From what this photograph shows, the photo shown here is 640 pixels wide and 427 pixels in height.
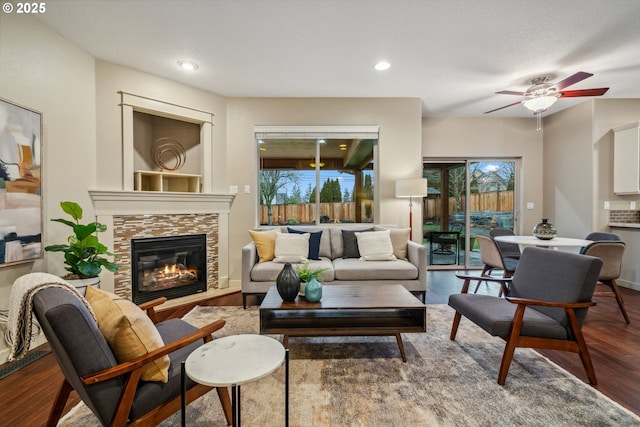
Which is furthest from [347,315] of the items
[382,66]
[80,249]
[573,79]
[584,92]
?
[584,92]

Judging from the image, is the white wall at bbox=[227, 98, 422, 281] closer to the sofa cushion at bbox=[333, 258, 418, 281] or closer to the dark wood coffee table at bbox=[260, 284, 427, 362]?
the sofa cushion at bbox=[333, 258, 418, 281]

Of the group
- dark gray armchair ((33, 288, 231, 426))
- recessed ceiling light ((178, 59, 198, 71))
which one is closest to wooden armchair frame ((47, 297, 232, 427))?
dark gray armchair ((33, 288, 231, 426))

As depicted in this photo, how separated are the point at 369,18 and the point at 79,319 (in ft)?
9.11

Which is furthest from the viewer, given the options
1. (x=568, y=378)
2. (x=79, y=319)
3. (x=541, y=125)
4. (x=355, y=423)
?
(x=541, y=125)

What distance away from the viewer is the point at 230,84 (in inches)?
141

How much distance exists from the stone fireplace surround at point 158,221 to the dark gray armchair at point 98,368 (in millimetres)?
2320

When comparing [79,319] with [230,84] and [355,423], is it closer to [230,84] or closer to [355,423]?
[355,423]

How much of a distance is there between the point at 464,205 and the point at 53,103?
5799 millimetres

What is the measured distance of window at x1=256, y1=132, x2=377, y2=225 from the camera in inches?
168

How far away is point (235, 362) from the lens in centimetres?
110

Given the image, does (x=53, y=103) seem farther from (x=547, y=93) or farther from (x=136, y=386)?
(x=547, y=93)

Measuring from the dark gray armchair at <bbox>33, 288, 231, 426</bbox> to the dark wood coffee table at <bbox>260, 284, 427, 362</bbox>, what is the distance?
86 centimetres

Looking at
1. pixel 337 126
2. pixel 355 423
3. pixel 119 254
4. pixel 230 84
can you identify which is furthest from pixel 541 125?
pixel 119 254

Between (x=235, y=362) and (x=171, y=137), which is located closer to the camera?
(x=235, y=362)
